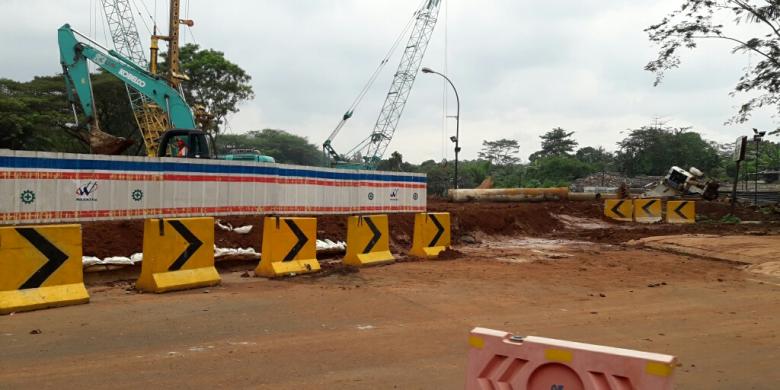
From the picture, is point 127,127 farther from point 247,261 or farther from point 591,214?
point 247,261

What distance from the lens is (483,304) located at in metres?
8.45

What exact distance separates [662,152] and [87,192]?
70.8 meters

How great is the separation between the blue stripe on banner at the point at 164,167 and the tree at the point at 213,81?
33.7m

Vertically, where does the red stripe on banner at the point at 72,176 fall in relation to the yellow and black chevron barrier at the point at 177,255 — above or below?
above

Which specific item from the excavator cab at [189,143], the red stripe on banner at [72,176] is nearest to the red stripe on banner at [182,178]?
the red stripe on banner at [72,176]

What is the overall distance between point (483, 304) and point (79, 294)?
528 cm

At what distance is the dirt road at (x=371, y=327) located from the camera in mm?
5199

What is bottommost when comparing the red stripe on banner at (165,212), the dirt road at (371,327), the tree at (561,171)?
the dirt road at (371,327)

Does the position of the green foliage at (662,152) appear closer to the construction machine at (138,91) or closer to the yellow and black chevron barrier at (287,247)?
the construction machine at (138,91)

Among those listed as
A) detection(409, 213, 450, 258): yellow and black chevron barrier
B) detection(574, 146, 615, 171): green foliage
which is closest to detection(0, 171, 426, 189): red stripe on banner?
detection(409, 213, 450, 258): yellow and black chevron barrier

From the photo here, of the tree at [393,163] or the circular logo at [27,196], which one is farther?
the tree at [393,163]

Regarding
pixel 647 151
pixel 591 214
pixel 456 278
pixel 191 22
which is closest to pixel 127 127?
pixel 191 22

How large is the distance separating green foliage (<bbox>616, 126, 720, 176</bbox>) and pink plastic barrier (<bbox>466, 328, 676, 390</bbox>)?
7114cm

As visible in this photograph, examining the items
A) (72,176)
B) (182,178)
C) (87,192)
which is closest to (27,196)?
(72,176)
